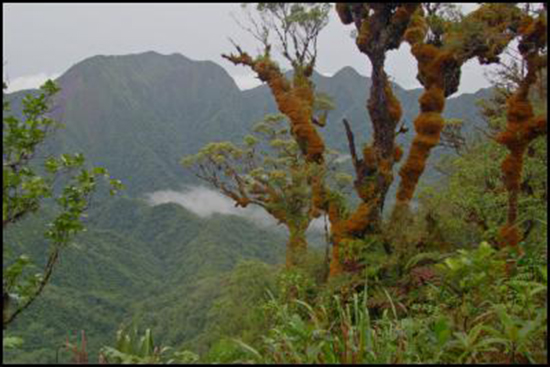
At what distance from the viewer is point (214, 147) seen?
1969 centimetres

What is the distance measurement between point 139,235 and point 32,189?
119m

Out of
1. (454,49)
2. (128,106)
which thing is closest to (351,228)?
(454,49)

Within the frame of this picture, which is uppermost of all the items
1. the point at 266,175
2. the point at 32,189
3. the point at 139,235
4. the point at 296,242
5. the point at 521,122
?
the point at 139,235

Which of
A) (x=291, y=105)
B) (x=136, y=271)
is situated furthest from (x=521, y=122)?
(x=136, y=271)

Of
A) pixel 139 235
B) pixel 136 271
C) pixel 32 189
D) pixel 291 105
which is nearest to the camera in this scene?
pixel 32 189

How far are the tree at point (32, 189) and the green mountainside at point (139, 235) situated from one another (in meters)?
0.17

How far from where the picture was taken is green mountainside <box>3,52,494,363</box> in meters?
51.6

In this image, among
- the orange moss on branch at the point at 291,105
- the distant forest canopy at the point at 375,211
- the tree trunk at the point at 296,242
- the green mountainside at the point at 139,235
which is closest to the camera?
the distant forest canopy at the point at 375,211

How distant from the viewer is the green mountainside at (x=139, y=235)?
51572 millimetres

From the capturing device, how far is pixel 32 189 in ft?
11.0

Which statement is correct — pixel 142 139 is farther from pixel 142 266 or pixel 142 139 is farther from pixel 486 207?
pixel 486 207

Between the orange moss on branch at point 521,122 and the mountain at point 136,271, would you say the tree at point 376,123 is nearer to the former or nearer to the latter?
the orange moss on branch at point 521,122

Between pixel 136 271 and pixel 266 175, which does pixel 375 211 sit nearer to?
pixel 266 175

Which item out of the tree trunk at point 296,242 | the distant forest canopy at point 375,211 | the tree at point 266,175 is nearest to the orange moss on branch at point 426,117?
the distant forest canopy at point 375,211
